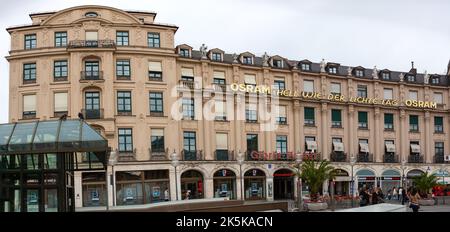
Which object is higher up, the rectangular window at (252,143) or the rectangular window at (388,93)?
the rectangular window at (388,93)

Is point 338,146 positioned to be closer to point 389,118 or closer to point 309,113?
point 309,113

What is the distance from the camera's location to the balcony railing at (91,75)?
34016 millimetres

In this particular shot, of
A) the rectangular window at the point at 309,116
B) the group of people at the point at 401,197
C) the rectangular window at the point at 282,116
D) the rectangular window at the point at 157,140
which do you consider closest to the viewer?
the group of people at the point at 401,197

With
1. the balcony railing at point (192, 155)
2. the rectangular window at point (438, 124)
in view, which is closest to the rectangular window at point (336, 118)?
the rectangular window at point (438, 124)

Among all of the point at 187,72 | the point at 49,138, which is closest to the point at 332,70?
the point at 187,72

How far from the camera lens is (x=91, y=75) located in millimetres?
34594

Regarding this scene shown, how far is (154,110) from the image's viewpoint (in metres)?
38.0

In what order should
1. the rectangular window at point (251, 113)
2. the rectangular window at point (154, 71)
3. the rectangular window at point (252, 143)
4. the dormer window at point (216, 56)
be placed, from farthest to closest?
1. the dormer window at point (216, 56)
2. the rectangular window at point (252, 143)
3. the rectangular window at point (251, 113)
4. the rectangular window at point (154, 71)

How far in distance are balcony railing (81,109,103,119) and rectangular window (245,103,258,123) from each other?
31.4ft

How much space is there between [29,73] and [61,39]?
5354 millimetres

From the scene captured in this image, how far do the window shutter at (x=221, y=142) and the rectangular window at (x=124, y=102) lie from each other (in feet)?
23.7

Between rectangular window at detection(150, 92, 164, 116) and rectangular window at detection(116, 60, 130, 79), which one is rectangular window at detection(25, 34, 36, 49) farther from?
rectangular window at detection(150, 92, 164, 116)

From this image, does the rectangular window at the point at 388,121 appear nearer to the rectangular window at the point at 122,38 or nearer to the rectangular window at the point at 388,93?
the rectangular window at the point at 388,93
